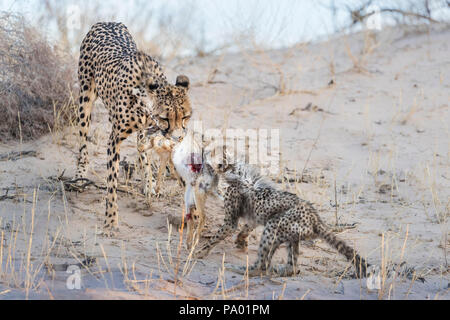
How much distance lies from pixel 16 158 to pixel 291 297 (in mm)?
3765

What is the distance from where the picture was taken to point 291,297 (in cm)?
338

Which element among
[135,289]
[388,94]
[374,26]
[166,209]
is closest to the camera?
[135,289]

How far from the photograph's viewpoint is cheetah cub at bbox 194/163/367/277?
151 inches

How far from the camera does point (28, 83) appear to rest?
6.63 metres

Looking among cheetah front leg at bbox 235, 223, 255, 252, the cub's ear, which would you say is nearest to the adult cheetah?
the cub's ear

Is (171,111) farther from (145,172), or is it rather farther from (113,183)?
(145,172)

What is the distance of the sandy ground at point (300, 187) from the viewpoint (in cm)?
358

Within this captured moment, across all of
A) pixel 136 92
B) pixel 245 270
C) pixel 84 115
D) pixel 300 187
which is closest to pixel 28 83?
pixel 84 115

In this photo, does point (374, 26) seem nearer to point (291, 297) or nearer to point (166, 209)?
point (166, 209)

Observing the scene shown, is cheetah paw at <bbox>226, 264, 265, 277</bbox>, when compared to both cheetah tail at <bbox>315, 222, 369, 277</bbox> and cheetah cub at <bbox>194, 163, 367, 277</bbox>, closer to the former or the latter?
cheetah cub at <bbox>194, 163, 367, 277</bbox>

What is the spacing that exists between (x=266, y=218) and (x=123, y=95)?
1.70m

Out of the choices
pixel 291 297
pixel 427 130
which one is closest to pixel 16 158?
pixel 291 297

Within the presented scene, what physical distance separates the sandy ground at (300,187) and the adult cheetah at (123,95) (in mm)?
365

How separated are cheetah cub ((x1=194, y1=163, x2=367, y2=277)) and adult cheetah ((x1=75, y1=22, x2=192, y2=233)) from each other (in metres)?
0.58
